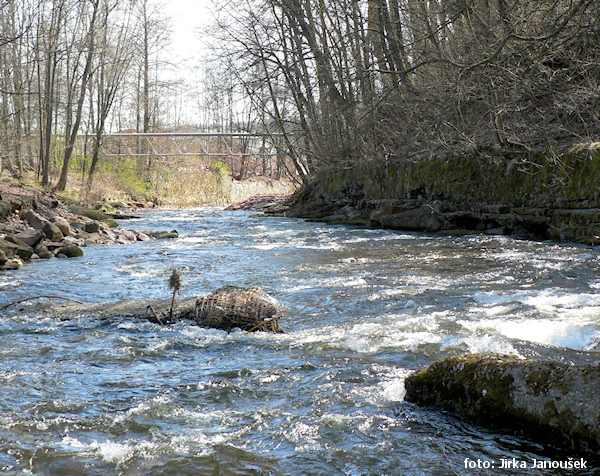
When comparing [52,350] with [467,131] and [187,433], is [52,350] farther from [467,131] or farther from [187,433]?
[467,131]

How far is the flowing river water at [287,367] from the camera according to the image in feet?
9.37

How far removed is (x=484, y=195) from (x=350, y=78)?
27.8ft

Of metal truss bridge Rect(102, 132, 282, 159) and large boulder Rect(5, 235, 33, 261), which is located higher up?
metal truss bridge Rect(102, 132, 282, 159)

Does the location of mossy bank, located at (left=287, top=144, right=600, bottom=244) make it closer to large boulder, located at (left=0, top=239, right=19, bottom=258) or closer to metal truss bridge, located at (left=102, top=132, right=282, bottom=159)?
large boulder, located at (left=0, top=239, right=19, bottom=258)

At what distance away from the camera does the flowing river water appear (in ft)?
9.37

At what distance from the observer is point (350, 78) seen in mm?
6094

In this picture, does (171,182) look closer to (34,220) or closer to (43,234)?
(34,220)

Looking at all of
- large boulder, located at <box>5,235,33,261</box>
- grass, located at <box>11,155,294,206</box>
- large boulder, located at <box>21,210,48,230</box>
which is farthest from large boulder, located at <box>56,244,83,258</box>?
grass, located at <box>11,155,294,206</box>

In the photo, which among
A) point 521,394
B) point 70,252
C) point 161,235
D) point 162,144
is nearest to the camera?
point 521,394

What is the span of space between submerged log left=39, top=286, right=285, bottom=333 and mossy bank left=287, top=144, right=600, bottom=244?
24.1 ft

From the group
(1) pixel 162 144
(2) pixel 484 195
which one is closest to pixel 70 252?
(2) pixel 484 195

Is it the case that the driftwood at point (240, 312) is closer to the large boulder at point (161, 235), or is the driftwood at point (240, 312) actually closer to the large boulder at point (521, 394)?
the large boulder at point (521, 394)

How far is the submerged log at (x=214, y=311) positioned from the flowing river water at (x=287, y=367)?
145mm

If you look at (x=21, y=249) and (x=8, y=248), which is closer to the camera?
(x=8, y=248)
